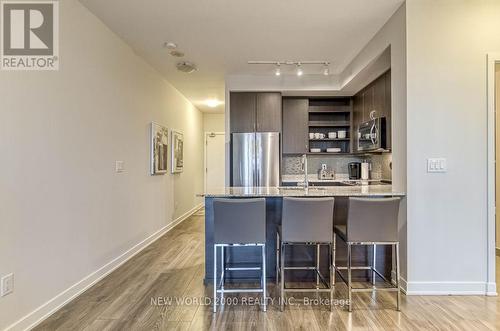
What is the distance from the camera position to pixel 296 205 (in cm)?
240

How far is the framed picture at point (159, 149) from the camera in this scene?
4.40 metres

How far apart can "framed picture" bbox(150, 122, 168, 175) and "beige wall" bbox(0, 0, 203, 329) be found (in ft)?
0.50

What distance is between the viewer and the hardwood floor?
2170 mm

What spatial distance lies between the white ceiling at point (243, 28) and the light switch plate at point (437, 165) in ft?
4.89

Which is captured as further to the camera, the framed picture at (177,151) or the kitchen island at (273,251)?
the framed picture at (177,151)

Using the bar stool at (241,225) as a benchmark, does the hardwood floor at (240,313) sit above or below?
below

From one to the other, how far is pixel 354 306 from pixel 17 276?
8.39 ft

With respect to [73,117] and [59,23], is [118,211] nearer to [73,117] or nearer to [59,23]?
[73,117]

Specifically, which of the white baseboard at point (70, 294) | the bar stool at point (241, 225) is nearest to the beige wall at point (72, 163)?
the white baseboard at point (70, 294)

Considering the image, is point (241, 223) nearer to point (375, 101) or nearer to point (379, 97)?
point (379, 97)

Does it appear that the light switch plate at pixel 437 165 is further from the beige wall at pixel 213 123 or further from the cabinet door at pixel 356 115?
the beige wall at pixel 213 123

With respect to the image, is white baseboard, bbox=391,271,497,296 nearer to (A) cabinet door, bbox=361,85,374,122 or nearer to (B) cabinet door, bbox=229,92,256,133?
(A) cabinet door, bbox=361,85,374,122

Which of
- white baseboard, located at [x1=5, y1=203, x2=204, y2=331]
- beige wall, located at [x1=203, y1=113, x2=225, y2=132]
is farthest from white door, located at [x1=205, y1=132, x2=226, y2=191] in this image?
white baseboard, located at [x1=5, y1=203, x2=204, y2=331]

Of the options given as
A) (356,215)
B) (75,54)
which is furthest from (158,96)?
(356,215)
